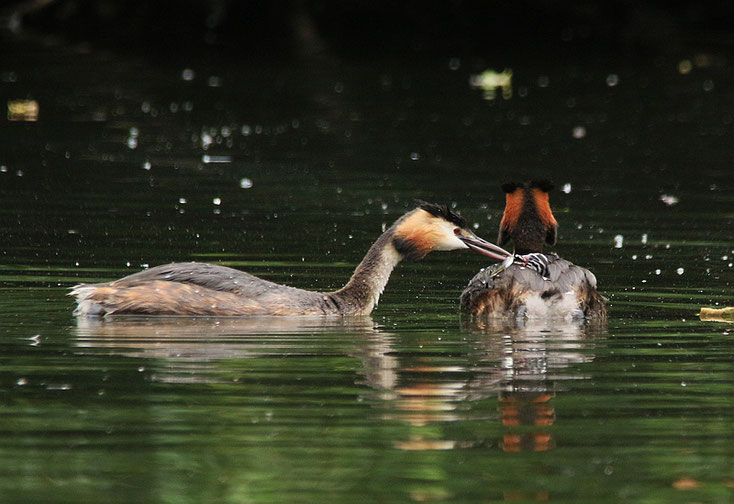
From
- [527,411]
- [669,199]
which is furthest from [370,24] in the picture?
[527,411]

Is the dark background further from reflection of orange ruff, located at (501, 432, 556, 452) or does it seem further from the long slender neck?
reflection of orange ruff, located at (501, 432, 556, 452)

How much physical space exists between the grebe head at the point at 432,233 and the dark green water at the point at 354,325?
389 millimetres

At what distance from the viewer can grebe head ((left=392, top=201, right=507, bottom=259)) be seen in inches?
432

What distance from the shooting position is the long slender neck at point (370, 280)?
1061cm

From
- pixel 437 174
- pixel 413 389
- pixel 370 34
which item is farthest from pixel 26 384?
pixel 370 34

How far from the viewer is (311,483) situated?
6.11 metres

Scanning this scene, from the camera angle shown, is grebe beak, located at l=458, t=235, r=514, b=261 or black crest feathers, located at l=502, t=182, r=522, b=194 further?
black crest feathers, located at l=502, t=182, r=522, b=194

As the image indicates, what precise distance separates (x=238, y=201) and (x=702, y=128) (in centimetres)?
893

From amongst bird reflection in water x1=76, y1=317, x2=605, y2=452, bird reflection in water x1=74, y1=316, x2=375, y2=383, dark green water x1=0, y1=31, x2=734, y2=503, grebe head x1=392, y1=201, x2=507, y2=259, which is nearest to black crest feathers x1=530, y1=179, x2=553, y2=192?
grebe head x1=392, y1=201, x2=507, y2=259

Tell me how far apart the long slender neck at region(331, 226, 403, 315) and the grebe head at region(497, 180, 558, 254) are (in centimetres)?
88

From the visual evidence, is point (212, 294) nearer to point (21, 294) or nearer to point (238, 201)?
point (21, 294)

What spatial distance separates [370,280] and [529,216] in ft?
4.29

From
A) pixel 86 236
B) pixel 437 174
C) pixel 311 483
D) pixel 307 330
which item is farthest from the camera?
pixel 437 174

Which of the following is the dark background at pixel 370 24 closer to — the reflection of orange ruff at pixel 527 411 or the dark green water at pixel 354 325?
the dark green water at pixel 354 325
